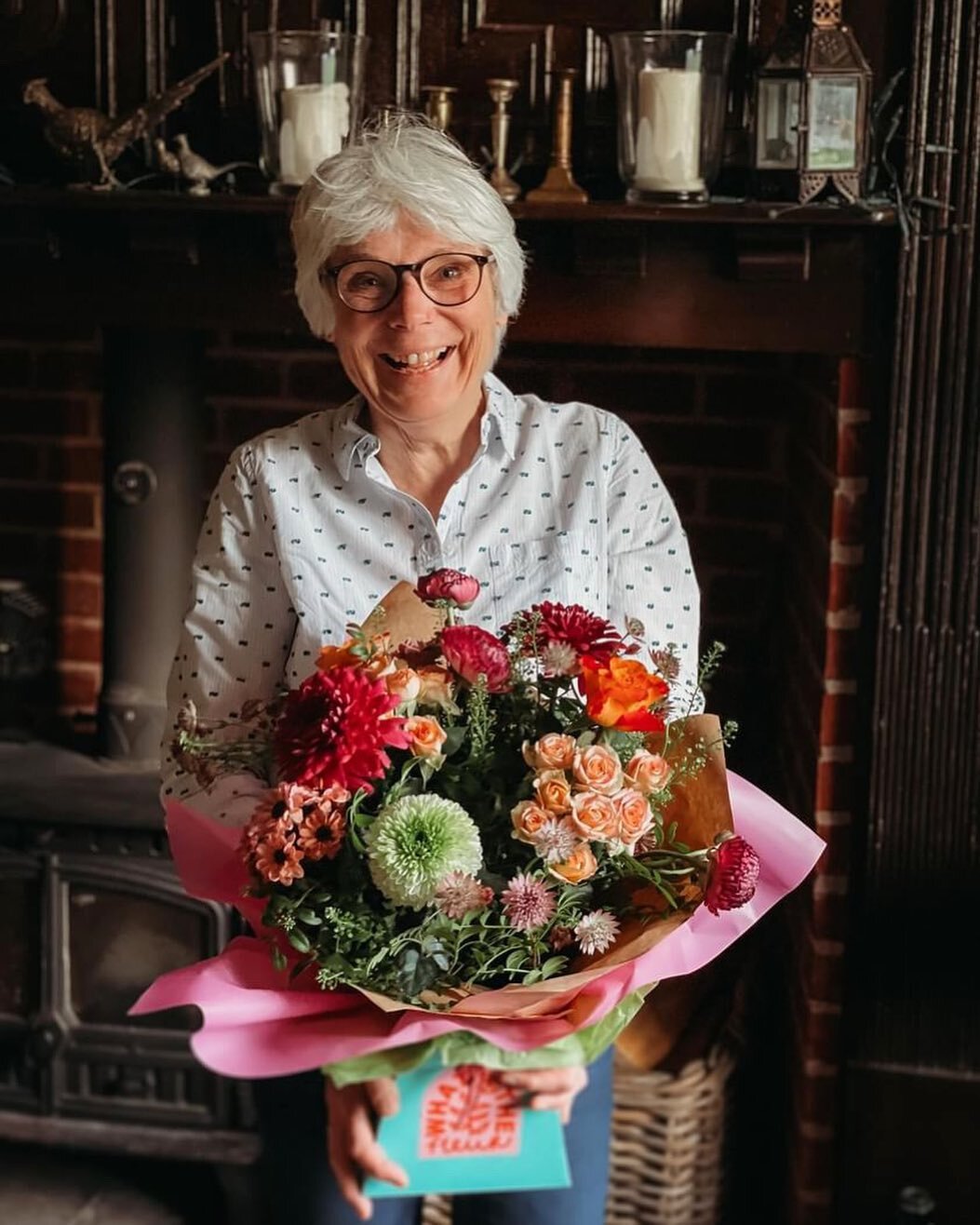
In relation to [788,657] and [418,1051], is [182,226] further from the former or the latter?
[418,1051]

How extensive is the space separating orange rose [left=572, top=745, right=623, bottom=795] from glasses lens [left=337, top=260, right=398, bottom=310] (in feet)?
2.10

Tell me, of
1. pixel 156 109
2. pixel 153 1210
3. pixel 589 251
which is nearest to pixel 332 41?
pixel 156 109

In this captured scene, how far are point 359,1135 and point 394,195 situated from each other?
0.92 metres

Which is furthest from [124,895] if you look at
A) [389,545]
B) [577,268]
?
[577,268]

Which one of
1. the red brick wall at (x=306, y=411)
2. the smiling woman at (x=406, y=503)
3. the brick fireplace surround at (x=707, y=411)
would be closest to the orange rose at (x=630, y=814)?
the smiling woman at (x=406, y=503)

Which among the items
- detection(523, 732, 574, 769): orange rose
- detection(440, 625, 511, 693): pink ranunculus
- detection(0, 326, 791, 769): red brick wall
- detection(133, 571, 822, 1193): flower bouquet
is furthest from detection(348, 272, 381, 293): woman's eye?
detection(0, 326, 791, 769): red brick wall

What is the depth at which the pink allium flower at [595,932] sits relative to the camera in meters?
1.34

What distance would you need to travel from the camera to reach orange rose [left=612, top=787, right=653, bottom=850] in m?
1.31

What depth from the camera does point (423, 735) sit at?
132 centimetres

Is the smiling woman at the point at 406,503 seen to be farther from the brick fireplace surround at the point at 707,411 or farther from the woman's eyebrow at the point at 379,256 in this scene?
the brick fireplace surround at the point at 707,411

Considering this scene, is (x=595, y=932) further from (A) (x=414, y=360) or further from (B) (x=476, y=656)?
(A) (x=414, y=360)

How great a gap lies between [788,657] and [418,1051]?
155 centimetres

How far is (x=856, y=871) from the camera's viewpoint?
7.80ft

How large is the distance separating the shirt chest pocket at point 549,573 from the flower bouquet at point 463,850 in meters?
0.32
